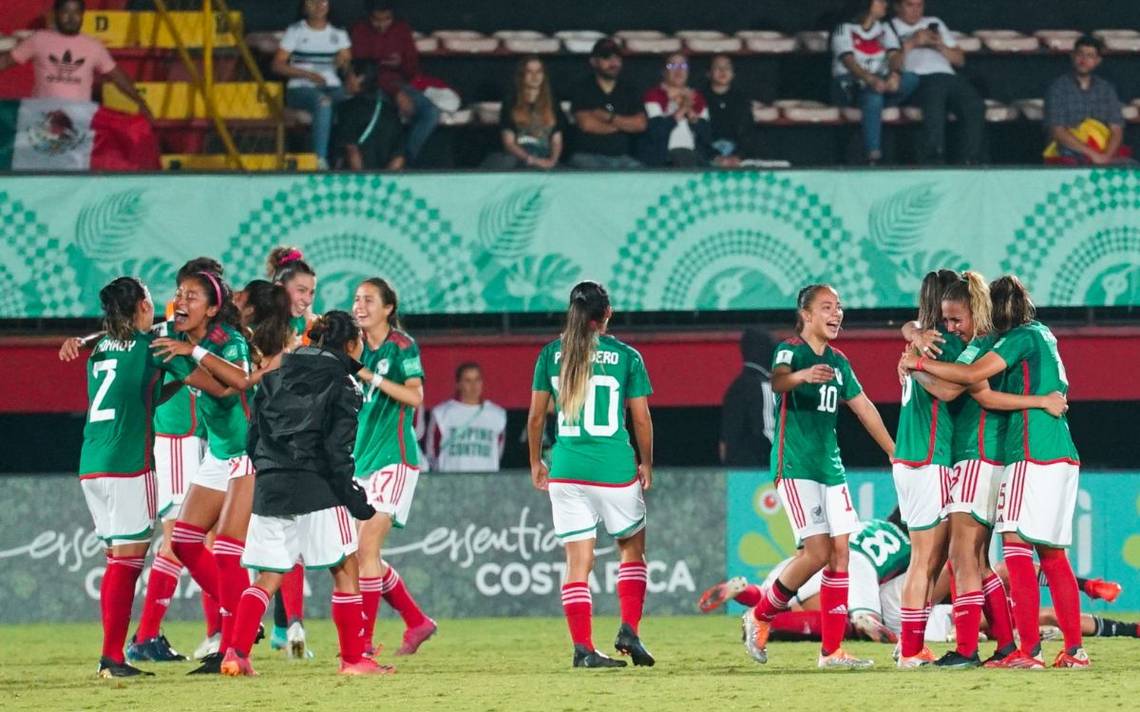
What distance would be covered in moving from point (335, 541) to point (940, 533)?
2811 millimetres

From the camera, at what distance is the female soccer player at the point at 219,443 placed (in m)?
9.75

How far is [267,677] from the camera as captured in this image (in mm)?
9430

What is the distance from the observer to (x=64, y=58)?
1655 cm

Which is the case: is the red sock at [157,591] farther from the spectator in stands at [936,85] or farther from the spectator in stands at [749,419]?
the spectator in stands at [936,85]

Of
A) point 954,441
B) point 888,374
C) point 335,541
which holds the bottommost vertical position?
point 335,541

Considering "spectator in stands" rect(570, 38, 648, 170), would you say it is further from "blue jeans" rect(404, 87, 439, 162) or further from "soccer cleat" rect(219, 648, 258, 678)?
"soccer cleat" rect(219, 648, 258, 678)

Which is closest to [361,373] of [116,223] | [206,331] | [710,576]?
[206,331]

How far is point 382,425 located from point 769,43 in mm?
8987

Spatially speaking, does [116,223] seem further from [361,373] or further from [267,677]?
[267,677]

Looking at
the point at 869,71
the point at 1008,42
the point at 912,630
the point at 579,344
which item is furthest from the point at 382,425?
the point at 1008,42

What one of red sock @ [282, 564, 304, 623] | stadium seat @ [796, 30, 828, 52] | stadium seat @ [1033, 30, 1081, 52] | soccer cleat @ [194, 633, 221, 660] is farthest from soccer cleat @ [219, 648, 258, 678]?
stadium seat @ [1033, 30, 1081, 52]

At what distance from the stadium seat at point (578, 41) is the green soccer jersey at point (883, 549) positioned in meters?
7.96

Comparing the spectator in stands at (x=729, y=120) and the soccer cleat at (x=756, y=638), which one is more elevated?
the spectator in stands at (x=729, y=120)

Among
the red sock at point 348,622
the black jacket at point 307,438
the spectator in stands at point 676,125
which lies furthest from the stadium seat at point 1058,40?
the red sock at point 348,622
